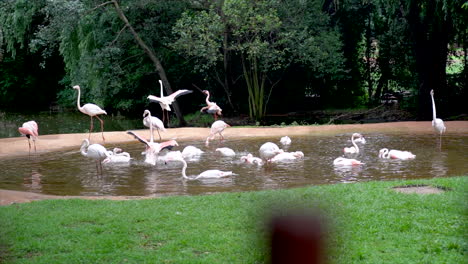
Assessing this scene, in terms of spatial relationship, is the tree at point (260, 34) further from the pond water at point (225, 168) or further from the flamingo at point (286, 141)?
the pond water at point (225, 168)

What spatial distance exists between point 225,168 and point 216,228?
4576 mm

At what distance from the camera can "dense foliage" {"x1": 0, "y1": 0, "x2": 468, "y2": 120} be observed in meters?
18.7

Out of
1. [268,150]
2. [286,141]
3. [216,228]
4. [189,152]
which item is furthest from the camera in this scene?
[286,141]

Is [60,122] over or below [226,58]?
below

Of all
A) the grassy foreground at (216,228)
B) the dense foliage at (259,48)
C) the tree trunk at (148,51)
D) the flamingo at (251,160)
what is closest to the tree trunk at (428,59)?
the dense foliage at (259,48)

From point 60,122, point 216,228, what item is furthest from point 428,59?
point 216,228

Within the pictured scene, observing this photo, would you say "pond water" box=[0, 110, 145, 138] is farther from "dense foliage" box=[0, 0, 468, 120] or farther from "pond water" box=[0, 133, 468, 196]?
"pond water" box=[0, 133, 468, 196]

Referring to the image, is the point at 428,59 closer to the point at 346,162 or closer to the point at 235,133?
the point at 235,133

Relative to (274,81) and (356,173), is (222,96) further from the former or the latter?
(356,173)

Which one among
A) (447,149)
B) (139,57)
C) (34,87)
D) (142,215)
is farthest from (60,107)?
(142,215)

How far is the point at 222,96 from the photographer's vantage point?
23.4 m

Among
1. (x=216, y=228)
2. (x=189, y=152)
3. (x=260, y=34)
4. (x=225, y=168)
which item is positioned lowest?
(x=216, y=228)

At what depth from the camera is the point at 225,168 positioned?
1005 cm

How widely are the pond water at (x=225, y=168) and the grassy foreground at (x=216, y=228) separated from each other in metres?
1.55
